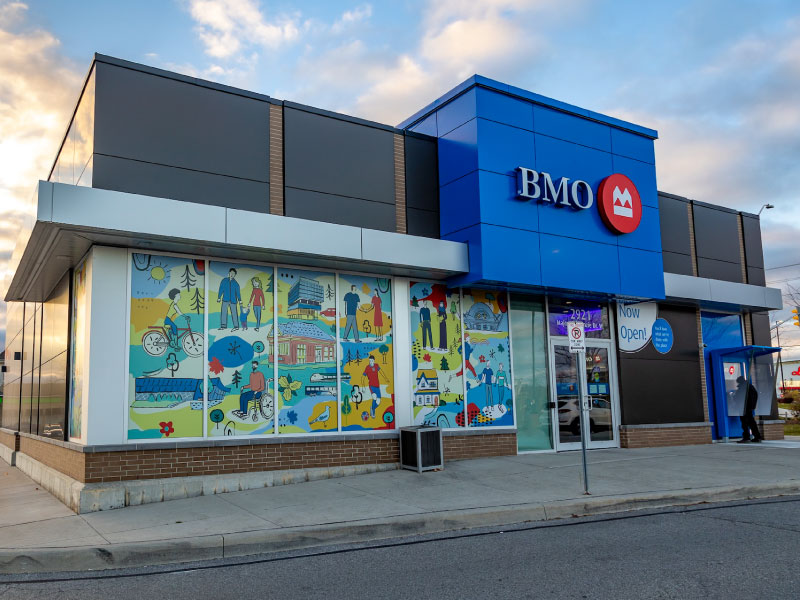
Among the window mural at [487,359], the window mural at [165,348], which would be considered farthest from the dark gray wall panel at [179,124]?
the window mural at [487,359]

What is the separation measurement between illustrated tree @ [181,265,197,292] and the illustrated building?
0.33ft

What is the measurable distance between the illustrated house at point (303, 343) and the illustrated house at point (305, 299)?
6.3 inches

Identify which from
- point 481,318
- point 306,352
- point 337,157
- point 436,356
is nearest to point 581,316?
point 481,318

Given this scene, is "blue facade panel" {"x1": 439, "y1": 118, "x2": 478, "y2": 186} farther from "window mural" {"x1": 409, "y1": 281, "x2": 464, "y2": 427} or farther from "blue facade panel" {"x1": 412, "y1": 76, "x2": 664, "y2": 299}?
"window mural" {"x1": 409, "y1": 281, "x2": 464, "y2": 427}

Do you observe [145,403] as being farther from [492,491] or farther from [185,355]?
[492,491]

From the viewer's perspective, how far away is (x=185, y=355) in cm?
1105

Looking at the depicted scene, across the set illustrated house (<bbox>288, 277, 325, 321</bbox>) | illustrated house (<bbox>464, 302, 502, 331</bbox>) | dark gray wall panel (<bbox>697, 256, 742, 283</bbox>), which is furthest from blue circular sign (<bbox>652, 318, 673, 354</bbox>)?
illustrated house (<bbox>288, 277, 325, 321</bbox>)

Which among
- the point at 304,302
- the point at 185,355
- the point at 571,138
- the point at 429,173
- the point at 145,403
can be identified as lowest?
the point at 145,403

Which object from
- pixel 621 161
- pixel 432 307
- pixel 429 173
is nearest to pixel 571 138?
pixel 621 161

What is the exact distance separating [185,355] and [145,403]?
95cm

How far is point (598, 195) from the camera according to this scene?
15242mm

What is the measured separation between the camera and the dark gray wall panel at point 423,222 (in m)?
13.7

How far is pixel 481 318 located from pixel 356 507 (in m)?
6.07

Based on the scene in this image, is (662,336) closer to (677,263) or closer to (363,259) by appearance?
(677,263)
